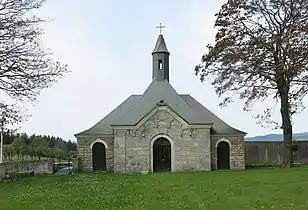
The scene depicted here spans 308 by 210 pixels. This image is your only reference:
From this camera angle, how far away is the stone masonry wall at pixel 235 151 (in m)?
38.0

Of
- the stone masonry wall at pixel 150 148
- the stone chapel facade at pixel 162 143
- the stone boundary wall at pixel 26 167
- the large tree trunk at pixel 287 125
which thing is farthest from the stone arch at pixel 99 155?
the large tree trunk at pixel 287 125

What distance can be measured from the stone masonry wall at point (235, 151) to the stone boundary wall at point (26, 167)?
12.8 metres

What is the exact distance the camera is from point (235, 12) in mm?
32781

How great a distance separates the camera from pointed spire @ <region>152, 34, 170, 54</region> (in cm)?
4222

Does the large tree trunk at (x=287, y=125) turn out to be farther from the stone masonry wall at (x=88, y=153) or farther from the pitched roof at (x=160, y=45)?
the stone masonry wall at (x=88, y=153)

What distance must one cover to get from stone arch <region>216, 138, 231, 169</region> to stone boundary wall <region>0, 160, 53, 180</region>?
13.1 meters

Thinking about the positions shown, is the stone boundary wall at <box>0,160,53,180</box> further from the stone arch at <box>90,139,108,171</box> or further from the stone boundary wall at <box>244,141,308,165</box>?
the stone boundary wall at <box>244,141,308,165</box>

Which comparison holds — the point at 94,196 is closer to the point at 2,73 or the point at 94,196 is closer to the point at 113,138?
the point at 2,73

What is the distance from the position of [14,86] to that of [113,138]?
47.3ft

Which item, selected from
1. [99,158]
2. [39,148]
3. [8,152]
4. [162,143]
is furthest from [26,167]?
[39,148]

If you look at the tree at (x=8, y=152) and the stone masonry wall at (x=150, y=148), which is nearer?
the stone masonry wall at (x=150, y=148)

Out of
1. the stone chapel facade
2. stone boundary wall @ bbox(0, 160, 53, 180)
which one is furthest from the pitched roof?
stone boundary wall @ bbox(0, 160, 53, 180)

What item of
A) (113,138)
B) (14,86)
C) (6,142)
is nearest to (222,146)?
(113,138)

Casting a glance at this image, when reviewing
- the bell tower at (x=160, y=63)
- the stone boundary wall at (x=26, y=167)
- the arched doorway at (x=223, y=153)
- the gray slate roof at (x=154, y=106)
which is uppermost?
the bell tower at (x=160, y=63)
